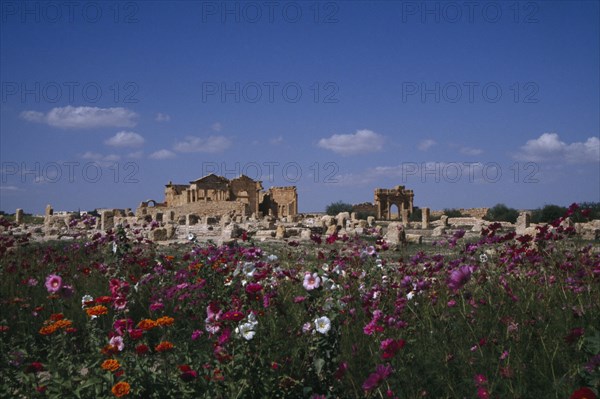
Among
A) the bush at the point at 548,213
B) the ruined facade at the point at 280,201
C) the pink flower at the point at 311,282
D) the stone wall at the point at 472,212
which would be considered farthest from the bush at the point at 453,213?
the pink flower at the point at 311,282

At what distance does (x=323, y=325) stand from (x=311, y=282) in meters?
0.35

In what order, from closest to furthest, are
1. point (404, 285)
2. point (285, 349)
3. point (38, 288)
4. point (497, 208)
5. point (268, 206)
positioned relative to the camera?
point (285, 349) → point (404, 285) → point (38, 288) → point (497, 208) → point (268, 206)

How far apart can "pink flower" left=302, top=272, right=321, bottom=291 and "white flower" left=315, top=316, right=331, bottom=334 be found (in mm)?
285

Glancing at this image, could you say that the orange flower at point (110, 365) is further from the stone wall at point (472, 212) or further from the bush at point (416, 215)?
the stone wall at point (472, 212)

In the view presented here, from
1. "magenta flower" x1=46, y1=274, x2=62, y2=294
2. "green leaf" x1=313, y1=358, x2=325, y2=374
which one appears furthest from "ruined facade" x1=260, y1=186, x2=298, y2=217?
"green leaf" x1=313, y1=358, x2=325, y2=374

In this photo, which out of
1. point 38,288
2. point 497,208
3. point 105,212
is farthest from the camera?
point 497,208

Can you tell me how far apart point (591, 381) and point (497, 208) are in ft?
156

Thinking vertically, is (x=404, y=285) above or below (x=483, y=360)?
above

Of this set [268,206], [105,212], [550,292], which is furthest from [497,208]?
[550,292]

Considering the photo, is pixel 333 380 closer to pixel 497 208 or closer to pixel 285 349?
pixel 285 349

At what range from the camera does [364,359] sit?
3562mm

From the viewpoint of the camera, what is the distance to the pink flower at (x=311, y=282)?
311cm

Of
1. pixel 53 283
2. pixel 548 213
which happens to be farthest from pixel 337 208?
pixel 53 283

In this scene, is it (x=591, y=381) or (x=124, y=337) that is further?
(x=124, y=337)
